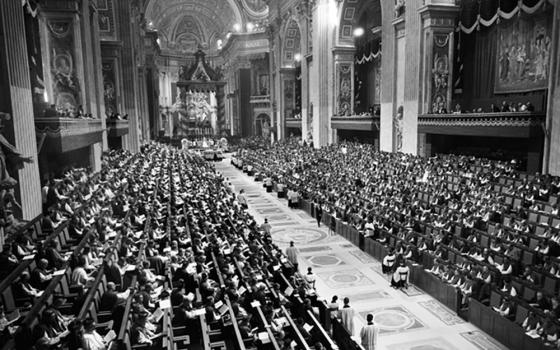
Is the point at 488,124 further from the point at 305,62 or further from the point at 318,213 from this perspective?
the point at 305,62

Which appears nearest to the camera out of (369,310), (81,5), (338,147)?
(369,310)

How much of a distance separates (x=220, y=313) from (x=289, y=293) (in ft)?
5.81

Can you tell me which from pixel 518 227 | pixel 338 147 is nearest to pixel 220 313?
pixel 518 227

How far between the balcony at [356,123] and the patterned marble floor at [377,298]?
38.5 ft

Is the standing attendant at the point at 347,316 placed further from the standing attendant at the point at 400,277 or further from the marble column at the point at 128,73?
the marble column at the point at 128,73

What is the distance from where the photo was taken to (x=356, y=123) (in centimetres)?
2889

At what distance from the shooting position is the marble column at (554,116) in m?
13.8

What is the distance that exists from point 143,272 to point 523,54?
1743 cm

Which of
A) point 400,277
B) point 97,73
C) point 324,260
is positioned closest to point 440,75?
point 324,260

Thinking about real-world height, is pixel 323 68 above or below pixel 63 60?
above

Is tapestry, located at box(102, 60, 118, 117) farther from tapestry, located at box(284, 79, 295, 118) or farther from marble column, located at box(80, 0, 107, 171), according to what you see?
tapestry, located at box(284, 79, 295, 118)

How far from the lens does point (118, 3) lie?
30.0 m

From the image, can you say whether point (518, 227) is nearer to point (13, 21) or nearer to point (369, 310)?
point (369, 310)

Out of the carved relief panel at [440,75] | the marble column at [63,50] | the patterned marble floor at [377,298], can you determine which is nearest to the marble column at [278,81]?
the carved relief panel at [440,75]
